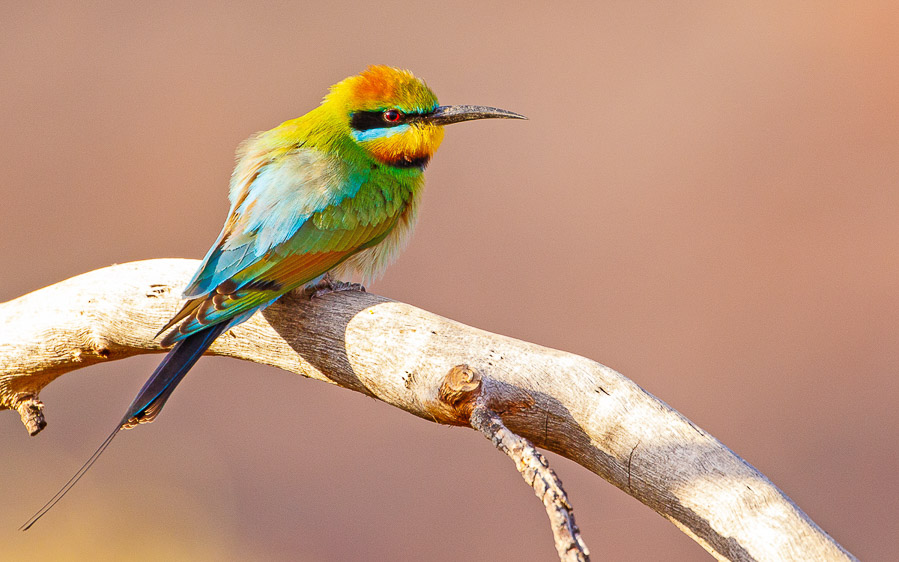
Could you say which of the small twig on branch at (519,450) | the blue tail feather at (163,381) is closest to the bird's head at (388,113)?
the blue tail feather at (163,381)

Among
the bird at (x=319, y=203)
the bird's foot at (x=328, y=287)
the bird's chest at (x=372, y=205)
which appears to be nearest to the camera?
the bird at (x=319, y=203)

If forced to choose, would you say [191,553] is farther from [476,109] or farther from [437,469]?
[476,109]

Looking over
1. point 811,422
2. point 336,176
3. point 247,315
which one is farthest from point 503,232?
point 247,315

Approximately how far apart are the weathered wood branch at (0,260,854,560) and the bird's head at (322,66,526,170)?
51 cm

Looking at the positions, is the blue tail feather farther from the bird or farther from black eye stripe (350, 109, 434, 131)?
black eye stripe (350, 109, 434, 131)

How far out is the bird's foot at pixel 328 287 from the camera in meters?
1.85

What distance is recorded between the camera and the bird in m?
1.69

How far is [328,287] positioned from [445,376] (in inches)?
27.7

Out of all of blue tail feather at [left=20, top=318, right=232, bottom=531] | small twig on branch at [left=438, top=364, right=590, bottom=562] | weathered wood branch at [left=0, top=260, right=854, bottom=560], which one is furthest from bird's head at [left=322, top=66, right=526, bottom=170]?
small twig on branch at [left=438, top=364, right=590, bottom=562]

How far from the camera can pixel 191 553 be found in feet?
10.3

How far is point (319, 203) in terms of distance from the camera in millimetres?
1973

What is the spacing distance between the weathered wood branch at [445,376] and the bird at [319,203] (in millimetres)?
98

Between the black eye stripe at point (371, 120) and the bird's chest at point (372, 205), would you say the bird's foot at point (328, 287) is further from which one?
the black eye stripe at point (371, 120)

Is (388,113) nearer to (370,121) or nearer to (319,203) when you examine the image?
(370,121)
